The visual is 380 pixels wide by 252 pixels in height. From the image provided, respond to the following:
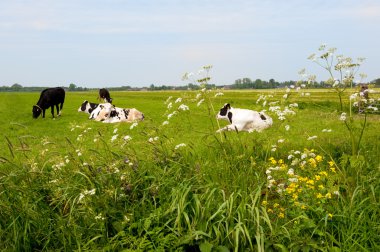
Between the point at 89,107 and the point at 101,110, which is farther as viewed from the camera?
the point at 89,107

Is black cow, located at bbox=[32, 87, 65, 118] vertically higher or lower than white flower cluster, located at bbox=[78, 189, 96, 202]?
higher

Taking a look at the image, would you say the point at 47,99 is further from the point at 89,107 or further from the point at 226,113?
the point at 226,113

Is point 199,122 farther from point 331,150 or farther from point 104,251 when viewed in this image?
point 104,251

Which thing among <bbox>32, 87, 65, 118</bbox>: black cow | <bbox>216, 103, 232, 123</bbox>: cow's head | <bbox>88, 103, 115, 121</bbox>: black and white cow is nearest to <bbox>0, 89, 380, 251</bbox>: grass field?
<bbox>216, 103, 232, 123</bbox>: cow's head

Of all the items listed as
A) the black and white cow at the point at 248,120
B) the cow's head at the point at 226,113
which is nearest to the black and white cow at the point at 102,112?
the cow's head at the point at 226,113

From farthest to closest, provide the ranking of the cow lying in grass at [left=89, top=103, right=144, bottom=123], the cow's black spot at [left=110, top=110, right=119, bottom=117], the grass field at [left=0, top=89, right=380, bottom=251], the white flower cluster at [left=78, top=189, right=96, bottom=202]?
the cow's black spot at [left=110, top=110, right=119, bottom=117]
the cow lying in grass at [left=89, top=103, right=144, bottom=123]
the white flower cluster at [left=78, top=189, right=96, bottom=202]
the grass field at [left=0, top=89, right=380, bottom=251]

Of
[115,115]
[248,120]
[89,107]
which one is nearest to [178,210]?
[248,120]

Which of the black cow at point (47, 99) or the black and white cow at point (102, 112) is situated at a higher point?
the black cow at point (47, 99)

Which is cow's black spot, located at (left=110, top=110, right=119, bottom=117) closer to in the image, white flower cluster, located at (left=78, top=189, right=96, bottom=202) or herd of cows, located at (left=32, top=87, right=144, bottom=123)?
herd of cows, located at (left=32, top=87, right=144, bottom=123)

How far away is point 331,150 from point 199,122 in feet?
40.0

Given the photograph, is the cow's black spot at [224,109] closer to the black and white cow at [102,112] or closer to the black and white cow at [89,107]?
the black and white cow at [102,112]

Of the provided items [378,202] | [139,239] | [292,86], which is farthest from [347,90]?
[139,239]

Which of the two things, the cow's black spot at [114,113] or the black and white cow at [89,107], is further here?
the black and white cow at [89,107]

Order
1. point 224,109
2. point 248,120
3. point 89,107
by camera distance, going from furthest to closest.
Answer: point 89,107
point 224,109
point 248,120
